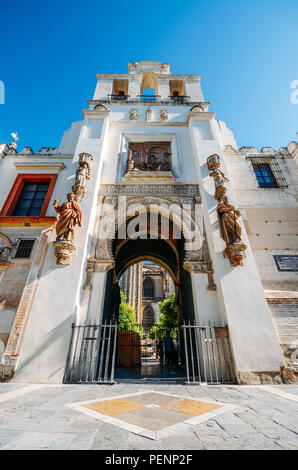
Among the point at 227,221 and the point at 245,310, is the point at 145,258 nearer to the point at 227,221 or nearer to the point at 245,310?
the point at 227,221

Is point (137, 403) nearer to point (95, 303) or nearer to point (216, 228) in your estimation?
point (95, 303)

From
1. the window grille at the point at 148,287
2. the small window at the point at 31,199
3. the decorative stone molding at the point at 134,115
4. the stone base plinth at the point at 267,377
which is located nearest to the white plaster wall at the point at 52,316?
the small window at the point at 31,199

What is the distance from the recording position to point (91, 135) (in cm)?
957

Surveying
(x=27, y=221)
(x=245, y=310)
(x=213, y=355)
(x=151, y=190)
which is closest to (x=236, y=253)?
(x=245, y=310)

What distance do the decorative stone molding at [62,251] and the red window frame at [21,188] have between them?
2.53 metres

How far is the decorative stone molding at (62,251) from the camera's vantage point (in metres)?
6.04

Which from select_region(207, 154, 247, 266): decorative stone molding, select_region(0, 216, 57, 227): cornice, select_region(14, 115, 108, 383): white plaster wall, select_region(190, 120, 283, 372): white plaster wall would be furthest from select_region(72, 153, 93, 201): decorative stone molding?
select_region(207, 154, 247, 266): decorative stone molding

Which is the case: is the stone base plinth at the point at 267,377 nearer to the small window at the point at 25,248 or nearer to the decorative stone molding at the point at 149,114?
the small window at the point at 25,248

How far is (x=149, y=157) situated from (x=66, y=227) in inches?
222

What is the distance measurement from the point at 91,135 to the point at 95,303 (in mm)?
7685

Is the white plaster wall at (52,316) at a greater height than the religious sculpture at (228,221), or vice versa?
the religious sculpture at (228,221)

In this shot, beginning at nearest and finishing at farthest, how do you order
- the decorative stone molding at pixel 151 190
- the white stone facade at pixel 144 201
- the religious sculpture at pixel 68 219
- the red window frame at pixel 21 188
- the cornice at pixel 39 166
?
the white stone facade at pixel 144 201
the religious sculpture at pixel 68 219
the red window frame at pixel 21 188
the decorative stone molding at pixel 151 190
the cornice at pixel 39 166

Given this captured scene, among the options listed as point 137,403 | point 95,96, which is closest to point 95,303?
point 137,403

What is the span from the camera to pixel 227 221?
665 cm
